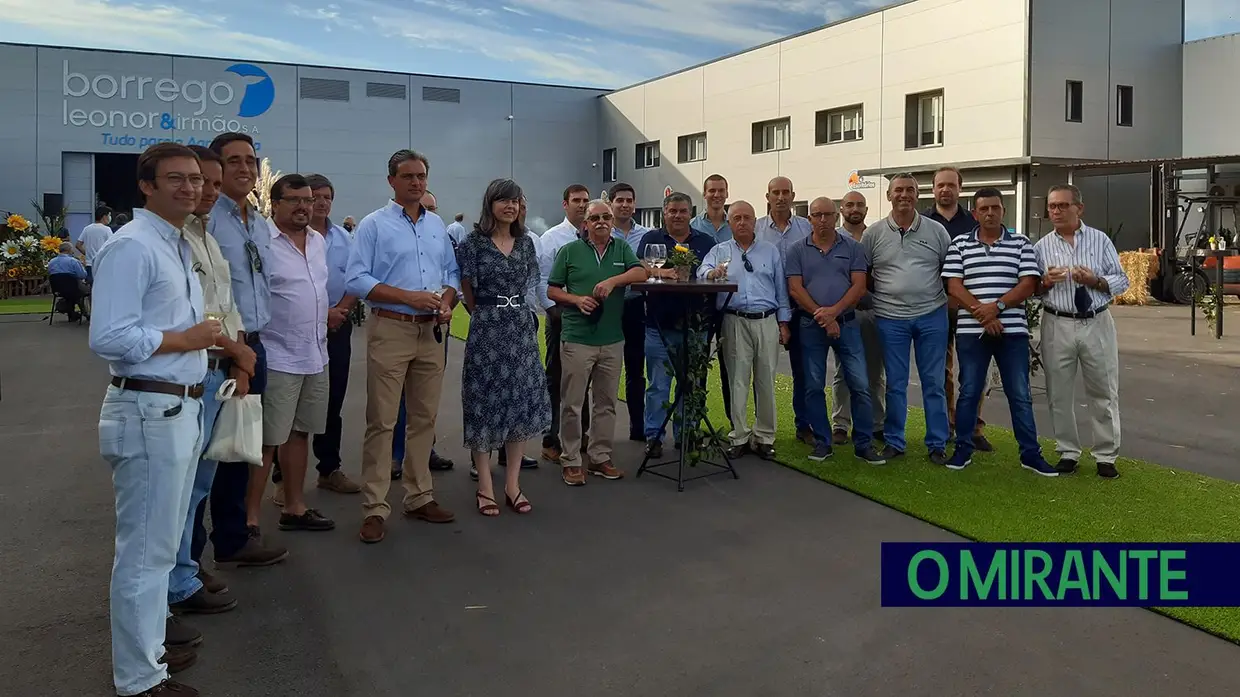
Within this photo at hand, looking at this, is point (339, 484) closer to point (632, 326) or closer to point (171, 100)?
point (632, 326)

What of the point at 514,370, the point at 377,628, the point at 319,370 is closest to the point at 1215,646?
the point at 377,628

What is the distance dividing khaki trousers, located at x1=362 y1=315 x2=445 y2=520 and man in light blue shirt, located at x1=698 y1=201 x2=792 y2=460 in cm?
244

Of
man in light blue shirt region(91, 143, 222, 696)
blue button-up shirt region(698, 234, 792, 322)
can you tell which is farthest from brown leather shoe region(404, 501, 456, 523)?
blue button-up shirt region(698, 234, 792, 322)

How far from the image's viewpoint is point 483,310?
5.43m

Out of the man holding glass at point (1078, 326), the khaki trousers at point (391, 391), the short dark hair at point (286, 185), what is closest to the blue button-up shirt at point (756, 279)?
the man holding glass at point (1078, 326)

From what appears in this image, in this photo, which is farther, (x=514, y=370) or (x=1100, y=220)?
(x=1100, y=220)

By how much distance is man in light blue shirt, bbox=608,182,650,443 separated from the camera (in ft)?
23.6

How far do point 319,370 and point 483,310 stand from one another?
100 cm

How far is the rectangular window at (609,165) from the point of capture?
37.5 metres

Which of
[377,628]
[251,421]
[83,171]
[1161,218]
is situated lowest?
[377,628]

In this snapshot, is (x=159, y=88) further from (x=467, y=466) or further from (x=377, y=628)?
(x=377, y=628)

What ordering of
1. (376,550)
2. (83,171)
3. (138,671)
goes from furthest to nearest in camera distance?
1. (83,171)
2. (376,550)
3. (138,671)

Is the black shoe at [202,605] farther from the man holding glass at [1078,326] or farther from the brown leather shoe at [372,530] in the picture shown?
the man holding glass at [1078,326]

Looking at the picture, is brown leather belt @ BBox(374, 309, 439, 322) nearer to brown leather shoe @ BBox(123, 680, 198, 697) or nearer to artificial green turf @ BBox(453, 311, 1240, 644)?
brown leather shoe @ BBox(123, 680, 198, 697)
